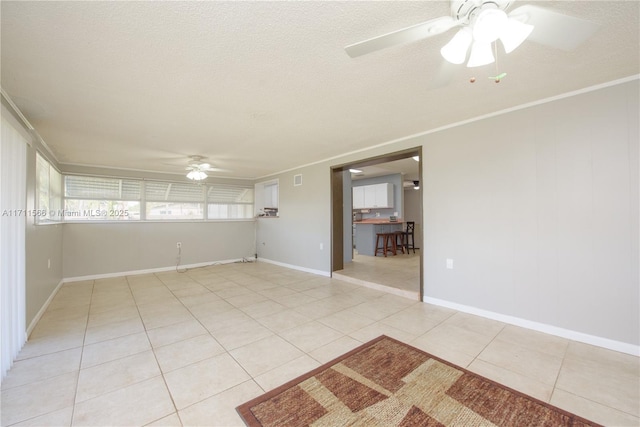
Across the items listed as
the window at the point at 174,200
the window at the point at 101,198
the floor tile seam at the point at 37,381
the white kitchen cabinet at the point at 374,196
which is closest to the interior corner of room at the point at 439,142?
the window at the point at 101,198

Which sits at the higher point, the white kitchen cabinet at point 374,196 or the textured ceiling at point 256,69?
the textured ceiling at point 256,69

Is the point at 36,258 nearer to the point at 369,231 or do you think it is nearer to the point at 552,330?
the point at 552,330

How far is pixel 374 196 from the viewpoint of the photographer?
25.4ft

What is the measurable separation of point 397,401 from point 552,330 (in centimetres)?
195

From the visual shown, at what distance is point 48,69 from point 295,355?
113 inches

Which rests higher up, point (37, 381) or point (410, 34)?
point (410, 34)

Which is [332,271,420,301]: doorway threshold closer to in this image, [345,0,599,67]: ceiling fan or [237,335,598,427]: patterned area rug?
[237,335,598,427]: patterned area rug

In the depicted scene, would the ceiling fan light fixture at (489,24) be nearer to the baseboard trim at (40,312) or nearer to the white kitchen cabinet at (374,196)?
the baseboard trim at (40,312)

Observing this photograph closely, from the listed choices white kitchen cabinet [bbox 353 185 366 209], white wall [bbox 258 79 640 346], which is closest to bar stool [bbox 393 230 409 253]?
white kitchen cabinet [bbox 353 185 366 209]

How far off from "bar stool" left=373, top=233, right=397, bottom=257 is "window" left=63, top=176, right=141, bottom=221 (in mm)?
5810

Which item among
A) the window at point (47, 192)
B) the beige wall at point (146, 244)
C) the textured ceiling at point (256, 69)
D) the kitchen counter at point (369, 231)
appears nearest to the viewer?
the textured ceiling at point (256, 69)

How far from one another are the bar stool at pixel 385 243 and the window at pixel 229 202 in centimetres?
364

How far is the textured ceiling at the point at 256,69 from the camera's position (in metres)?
1.42

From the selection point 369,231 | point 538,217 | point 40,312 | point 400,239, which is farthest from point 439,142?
point 40,312
